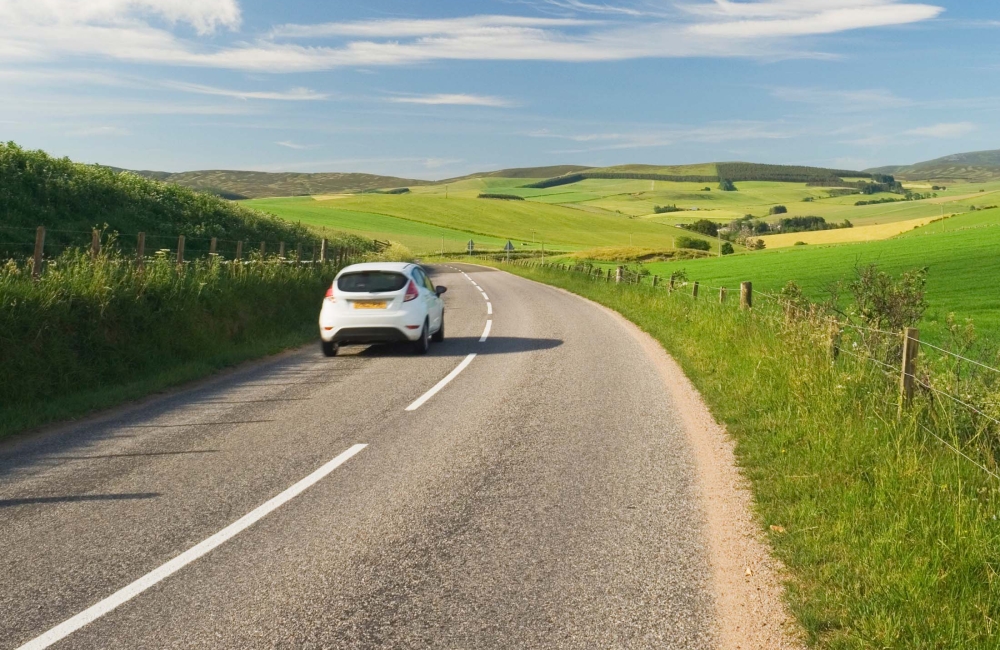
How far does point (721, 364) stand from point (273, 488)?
7538 millimetres

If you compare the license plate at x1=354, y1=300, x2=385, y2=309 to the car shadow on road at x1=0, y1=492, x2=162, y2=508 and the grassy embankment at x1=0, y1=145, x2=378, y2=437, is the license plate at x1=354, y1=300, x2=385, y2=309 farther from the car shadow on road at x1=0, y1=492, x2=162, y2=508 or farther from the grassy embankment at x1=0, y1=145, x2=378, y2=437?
the car shadow on road at x1=0, y1=492, x2=162, y2=508

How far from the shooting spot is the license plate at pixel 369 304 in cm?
1543

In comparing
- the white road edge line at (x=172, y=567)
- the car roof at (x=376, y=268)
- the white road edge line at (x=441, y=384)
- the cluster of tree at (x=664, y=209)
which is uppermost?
the cluster of tree at (x=664, y=209)

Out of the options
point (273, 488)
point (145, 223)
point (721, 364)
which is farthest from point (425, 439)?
point (145, 223)

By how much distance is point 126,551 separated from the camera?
17.9 feet

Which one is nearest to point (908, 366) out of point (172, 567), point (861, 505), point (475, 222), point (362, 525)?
point (861, 505)

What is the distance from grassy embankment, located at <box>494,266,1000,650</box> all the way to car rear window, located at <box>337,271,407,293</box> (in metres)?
6.57

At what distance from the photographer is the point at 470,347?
17.0m

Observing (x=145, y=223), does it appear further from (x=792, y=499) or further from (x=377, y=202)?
(x=377, y=202)

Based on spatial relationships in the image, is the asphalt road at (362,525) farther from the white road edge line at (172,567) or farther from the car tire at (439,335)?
the car tire at (439,335)

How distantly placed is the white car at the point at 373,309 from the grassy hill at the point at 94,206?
1589 cm

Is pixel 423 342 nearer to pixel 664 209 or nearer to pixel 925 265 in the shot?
pixel 925 265

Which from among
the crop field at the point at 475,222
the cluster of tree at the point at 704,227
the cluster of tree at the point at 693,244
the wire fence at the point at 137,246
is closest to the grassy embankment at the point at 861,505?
the wire fence at the point at 137,246

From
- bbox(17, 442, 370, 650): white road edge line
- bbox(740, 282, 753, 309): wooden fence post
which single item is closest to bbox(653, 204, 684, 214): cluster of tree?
bbox(740, 282, 753, 309): wooden fence post
